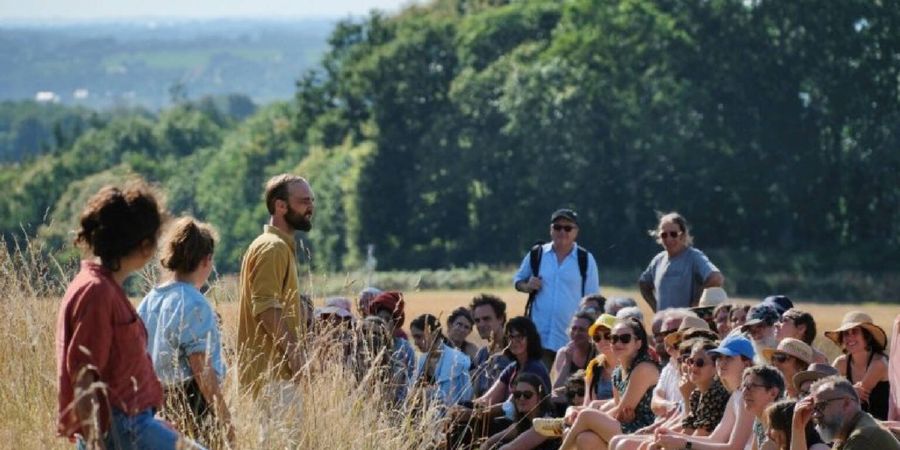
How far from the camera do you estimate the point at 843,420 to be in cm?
764

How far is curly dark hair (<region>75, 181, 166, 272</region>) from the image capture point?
19.1 ft

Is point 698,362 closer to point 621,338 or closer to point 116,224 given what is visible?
point 621,338

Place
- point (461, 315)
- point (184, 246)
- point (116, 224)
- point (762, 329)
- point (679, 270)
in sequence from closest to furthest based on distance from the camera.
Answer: point (116, 224)
point (184, 246)
point (762, 329)
point (461, 315)
point (679, 270)

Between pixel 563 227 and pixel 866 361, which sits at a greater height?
pixel 563 227

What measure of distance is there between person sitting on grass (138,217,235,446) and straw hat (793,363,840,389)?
2785 mm

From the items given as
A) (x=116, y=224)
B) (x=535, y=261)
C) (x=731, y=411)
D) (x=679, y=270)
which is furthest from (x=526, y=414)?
(x=116, y=224)

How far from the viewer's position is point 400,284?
63.5 meters

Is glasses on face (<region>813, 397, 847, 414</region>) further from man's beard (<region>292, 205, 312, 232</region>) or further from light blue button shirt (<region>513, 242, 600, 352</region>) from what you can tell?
light blue button shirt (<region>513, 242, 600, 352</region>)

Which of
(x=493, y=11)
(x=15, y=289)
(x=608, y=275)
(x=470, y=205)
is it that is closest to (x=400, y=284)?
(x=608, y=275)

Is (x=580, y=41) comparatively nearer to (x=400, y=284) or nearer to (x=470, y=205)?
(x=470, y=205)

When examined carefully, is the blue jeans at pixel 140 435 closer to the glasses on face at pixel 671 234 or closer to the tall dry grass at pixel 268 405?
the tall dry grass at pixel 268 405

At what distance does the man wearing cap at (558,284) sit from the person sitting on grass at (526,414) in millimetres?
1770

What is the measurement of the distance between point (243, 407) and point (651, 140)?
6202 cm

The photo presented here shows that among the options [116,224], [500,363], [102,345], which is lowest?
[500,363]
